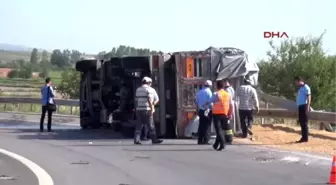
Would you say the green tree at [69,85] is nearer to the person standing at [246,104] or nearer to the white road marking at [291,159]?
the person standing at [246,104]

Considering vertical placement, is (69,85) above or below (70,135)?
above

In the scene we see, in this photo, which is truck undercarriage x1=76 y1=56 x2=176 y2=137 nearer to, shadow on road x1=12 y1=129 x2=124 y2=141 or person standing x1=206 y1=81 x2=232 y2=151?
shadow on road x1=12 y1=129 x2=124 y2=141

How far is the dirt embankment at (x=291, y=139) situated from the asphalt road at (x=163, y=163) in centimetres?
103

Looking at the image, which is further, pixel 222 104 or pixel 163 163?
pixel 222 104

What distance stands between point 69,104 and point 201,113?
15.5 m

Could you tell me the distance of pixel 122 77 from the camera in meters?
21.8

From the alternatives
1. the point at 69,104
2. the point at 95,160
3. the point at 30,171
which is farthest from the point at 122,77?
the point at 69,104

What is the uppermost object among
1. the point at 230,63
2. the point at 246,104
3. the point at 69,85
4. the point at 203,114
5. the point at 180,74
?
the point at 69,85

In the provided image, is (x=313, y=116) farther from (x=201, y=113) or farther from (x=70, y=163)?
(x=70, y=163)

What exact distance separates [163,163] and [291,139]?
651 centimetres

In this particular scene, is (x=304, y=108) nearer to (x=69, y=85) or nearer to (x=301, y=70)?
(x=301, y=70)

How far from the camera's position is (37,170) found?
12977 millimetres

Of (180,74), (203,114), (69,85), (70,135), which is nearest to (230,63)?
(180,74)

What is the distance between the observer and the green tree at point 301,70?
135 ft
